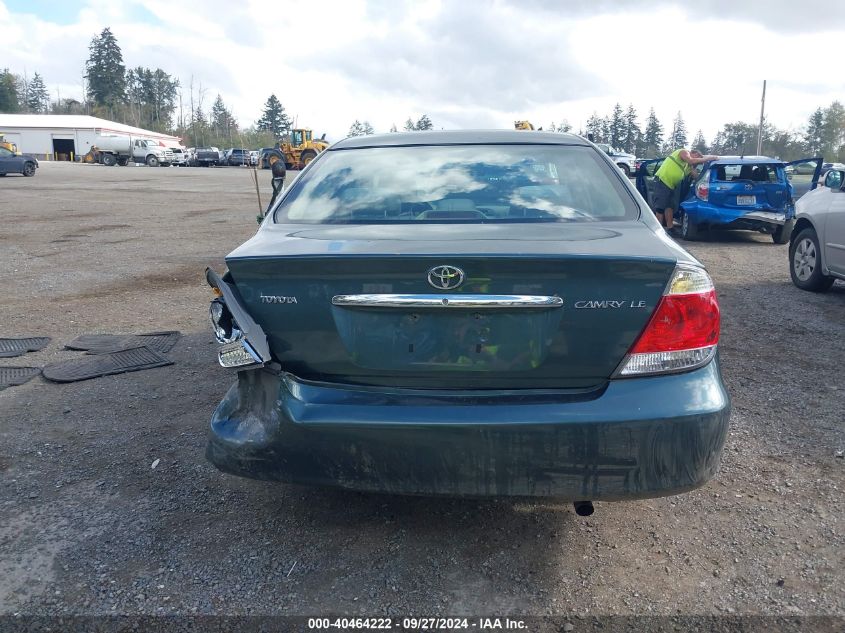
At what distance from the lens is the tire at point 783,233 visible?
12.1 meters

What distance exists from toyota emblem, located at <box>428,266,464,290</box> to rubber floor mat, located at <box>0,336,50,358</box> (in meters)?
4.47

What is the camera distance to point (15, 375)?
5035 mm

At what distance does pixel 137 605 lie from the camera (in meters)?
2.54

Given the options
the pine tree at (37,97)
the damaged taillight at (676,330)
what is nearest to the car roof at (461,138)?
the damaged taillight at (676,330)

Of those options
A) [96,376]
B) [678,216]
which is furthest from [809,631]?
[678,216]

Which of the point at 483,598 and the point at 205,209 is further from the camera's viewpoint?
the point at 205,209

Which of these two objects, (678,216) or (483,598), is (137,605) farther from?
(678,216)

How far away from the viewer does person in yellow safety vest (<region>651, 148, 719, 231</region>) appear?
42.1 feet

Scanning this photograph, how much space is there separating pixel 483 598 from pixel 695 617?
73cm

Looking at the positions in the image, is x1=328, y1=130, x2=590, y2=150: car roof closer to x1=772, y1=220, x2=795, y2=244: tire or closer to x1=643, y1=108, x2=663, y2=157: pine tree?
x1=772, y1=220, x2=795, y2=244: tire

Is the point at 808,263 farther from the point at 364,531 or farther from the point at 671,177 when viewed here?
the point at 364,531

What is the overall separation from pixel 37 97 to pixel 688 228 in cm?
14473

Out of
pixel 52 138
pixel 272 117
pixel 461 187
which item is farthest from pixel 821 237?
pixel 272 117

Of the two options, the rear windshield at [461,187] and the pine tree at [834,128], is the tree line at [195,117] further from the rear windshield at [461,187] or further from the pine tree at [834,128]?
the rear windshield at [461,187]
